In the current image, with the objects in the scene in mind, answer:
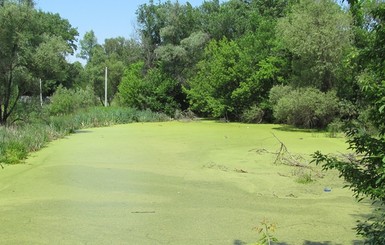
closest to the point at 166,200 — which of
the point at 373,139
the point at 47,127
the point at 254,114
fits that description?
the point at 373,139

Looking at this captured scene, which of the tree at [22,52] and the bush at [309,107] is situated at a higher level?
the tree at [22,52]

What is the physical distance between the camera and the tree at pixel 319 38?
43.3 feet

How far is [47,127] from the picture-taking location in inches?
425

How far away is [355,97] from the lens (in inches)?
529

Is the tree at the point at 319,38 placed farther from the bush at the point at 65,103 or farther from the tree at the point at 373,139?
the tree at the point at 373,139

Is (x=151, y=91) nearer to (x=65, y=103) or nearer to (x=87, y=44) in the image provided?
(x=65, y=103)

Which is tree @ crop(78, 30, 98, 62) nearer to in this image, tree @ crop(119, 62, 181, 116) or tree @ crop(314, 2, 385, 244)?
tree @ crop(119, 62, 181, 116)

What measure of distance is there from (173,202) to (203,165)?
2488mm

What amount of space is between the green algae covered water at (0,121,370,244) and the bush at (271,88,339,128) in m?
4.78

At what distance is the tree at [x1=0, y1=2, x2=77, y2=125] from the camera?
10.1 metres

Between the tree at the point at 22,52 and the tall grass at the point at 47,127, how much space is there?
0.92 m

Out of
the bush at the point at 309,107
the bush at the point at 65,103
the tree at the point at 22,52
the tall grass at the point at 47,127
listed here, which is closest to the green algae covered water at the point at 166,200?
the tall grass at the point at 47,127

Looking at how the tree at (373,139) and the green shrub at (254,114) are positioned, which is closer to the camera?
the tree at (373,139)

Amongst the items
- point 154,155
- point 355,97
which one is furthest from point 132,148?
point 355,97
